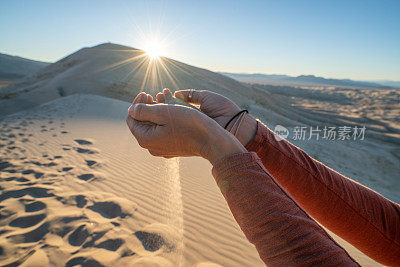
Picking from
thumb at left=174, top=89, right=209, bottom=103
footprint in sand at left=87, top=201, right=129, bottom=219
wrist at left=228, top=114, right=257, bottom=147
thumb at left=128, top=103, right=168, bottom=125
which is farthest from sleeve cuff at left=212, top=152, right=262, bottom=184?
footprint in sand at left=87, top=201, right=129, bottom=219

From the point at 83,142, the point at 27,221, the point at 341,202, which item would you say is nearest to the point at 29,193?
the point at 27,221

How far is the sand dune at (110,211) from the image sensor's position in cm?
168

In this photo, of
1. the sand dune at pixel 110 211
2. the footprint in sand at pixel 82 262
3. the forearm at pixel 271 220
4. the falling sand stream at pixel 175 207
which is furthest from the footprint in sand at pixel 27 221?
the forearm at pixel 271 220

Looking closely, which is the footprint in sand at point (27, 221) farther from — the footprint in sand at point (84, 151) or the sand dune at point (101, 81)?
the sand dune at point (101, 81)

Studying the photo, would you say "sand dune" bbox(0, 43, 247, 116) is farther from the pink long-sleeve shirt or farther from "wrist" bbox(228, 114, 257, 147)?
the pink long-sleeve shirt

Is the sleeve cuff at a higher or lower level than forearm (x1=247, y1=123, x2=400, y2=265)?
higher

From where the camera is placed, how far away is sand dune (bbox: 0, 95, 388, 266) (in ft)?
5.50

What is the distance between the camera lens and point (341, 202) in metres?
1.18

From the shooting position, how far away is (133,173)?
340cm

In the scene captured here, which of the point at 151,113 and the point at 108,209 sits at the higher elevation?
the point at 151,113

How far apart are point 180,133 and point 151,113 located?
25 cm

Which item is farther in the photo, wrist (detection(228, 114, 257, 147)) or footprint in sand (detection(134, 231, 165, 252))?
footprint in sand (detection(134, 231, 165, 252))

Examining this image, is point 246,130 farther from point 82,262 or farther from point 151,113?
point 82,262

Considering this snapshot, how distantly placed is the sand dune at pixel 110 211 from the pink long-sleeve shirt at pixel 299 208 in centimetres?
96
